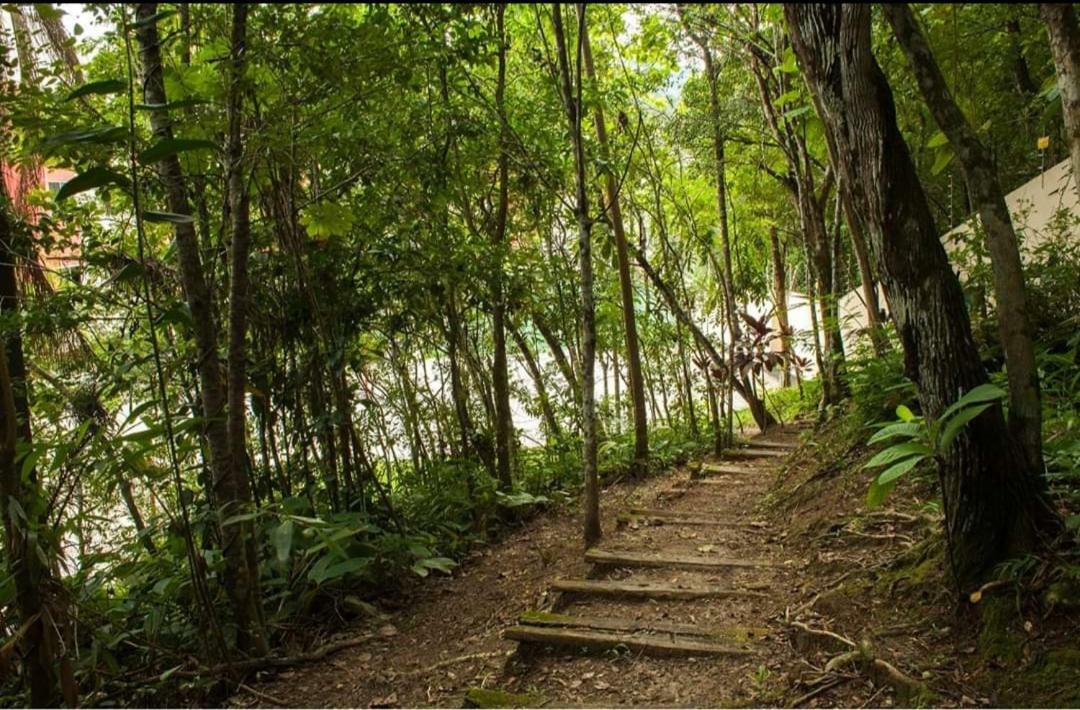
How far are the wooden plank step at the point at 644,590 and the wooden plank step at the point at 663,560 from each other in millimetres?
215

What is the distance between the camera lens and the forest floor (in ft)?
7.33

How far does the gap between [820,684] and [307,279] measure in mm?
3142

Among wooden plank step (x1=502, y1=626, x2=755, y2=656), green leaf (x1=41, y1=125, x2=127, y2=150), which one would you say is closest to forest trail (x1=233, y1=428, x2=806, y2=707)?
wooden plank step (x1=502, y1=626, x2=755, y2=656)

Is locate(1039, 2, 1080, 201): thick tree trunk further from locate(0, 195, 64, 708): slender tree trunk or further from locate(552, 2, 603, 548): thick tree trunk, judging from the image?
locate(0, 195, 64, 708): slender tree trunk

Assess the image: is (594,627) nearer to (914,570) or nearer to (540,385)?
(914,570)

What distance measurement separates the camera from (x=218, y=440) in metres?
2.98

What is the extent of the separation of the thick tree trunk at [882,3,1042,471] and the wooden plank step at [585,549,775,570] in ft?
5.26

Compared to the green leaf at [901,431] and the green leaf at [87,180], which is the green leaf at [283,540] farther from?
the green leaf at [901,431]

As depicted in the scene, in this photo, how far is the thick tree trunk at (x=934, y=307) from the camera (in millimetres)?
2346

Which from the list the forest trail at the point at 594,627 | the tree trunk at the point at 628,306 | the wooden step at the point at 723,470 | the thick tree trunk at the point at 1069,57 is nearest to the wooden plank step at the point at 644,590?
the forest trail at the point at 594,627

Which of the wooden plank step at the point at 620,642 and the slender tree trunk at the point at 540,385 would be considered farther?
the slender tree trunk at the point at 540,385

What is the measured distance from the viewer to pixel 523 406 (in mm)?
7637

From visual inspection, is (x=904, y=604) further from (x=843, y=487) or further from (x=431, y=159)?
(x=431, y=159)

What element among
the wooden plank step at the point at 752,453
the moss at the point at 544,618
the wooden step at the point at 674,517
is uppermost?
the wooden plank step at the point at 752,453
